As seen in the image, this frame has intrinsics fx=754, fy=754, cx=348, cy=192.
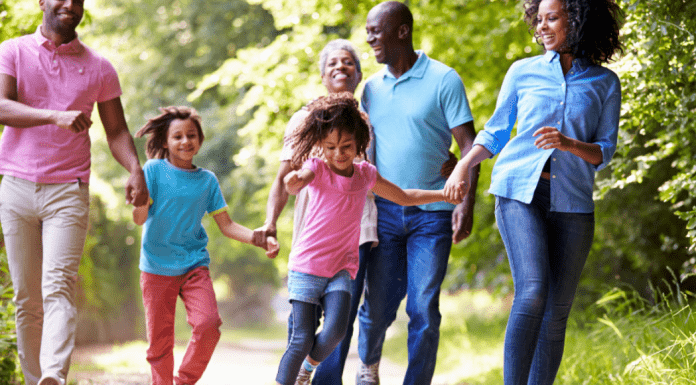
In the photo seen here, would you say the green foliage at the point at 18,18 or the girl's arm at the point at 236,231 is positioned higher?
the green foliage at the point at 18,18

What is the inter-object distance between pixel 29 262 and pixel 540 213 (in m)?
2.64

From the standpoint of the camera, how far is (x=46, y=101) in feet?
13.3

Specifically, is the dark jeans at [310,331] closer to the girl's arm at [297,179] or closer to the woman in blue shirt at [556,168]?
the girl's arm at [297,179]

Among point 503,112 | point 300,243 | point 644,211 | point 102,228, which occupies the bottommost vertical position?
point 102,228

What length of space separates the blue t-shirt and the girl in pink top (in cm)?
71

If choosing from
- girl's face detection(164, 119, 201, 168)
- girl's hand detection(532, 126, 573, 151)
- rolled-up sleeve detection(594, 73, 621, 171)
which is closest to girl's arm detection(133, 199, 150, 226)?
girl's face detection(164, 119, 201, 168)

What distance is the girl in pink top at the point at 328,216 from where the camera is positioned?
3.79 metres

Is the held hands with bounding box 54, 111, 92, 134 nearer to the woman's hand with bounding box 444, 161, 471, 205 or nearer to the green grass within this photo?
the woman's hand with bounding box 444, 161, 471, 205

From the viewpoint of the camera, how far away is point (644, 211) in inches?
317

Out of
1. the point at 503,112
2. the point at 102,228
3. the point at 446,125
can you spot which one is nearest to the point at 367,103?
the point at 446,125

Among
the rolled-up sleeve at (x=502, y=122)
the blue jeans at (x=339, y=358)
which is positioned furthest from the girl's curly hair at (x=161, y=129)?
the rolled-up sleeve at (x=502, y=122)

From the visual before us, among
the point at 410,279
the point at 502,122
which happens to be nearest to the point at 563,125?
the point at 502,122

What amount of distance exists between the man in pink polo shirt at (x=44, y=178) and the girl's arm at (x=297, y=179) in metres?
0.89

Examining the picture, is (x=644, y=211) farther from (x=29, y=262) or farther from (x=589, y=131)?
(x=29, y=262)
